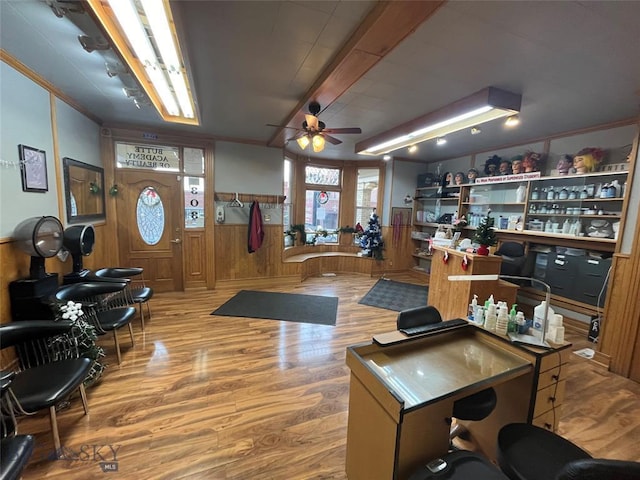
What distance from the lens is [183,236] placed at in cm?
476

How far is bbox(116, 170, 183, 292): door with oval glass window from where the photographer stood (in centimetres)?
441

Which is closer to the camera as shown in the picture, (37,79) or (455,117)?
(37,79)

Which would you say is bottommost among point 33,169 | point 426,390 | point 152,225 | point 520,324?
point 426,390

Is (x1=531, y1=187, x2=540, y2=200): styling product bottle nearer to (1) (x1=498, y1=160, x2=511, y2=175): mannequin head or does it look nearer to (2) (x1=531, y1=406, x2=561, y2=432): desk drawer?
(1) (x1=498, y1=160, x2=511, y2=175): mannequin head

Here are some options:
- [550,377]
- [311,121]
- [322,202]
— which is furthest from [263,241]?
[550,377]

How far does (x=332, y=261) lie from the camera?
6492mm

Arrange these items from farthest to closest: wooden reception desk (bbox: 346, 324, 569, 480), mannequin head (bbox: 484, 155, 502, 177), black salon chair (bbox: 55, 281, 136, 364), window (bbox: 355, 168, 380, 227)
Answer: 1. window (bbox: 355, 168, 380, 227)
2. mannequin head (bbox: 484, 155, 502, 177)
3. black salon chair (bbox: 55, 281, 136, 364)
4. wooden reception desk (bbox: 346, 324, 569, 480)

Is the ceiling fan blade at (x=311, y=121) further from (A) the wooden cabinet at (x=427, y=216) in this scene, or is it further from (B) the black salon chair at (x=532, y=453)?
(A) the wooden cabinet at (x=427, y=216)

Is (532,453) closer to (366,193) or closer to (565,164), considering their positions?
(565,164)

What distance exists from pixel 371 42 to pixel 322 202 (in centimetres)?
488

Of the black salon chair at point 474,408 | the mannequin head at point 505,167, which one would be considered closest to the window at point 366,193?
the mannequin head at point 505,167

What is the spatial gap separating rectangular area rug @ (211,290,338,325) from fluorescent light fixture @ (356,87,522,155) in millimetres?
2721

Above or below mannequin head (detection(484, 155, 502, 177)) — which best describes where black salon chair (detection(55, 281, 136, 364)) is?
below

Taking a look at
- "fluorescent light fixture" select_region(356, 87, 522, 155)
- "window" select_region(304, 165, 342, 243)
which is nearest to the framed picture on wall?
"fluorescent light fixture" select_region(356, 87, 522, 155)
